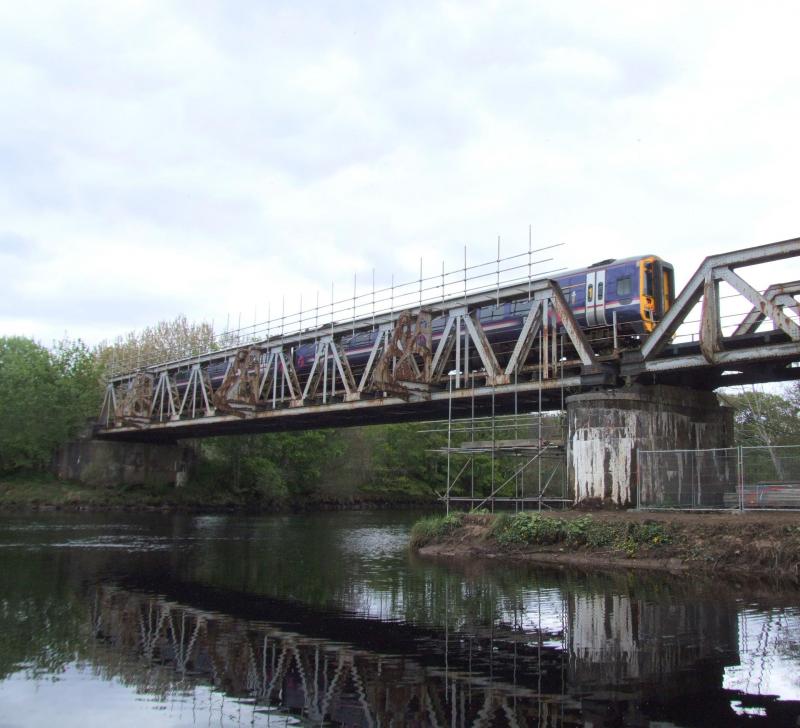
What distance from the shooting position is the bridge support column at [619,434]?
85.9 feet

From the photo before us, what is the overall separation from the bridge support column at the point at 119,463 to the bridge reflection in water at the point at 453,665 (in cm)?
5577

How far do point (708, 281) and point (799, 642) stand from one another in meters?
15.0

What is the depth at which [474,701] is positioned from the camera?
9227 mm

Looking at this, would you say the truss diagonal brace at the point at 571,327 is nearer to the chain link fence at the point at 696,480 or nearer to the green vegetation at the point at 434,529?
the chain link fence at the point at 696,480

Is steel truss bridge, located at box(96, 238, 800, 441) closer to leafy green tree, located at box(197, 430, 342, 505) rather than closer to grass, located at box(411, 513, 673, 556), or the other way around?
grass, located at box(411, 513, 673, 556)

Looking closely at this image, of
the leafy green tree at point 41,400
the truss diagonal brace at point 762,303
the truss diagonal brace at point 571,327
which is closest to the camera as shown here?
the truss diagonal brace at point 762,303

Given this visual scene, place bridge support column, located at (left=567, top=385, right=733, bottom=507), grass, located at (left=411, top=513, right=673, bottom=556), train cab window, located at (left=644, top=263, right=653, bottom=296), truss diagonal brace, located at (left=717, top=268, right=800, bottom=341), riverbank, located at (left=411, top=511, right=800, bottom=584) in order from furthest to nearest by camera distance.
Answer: train cab window, located at (left=644, top=263, right=653, bottom=296) → bridge support column, located at (left=567, top=385, right=733, bottom=507) → grass, located at (left=411, top=513, right=673, bottom=556) → truss diagonal brace, located at (left=717, top=268, right=800, bottom=341) → riverbank, located at (left=411, top=511, right=800, bottom=584)

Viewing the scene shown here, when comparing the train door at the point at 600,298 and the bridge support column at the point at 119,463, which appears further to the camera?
the bridge support column at the point at 119,463

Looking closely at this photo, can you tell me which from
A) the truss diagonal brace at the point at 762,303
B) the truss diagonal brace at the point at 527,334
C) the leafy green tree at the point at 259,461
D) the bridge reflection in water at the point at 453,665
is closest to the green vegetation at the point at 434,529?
the truss diagonal brace at the point at 527,334

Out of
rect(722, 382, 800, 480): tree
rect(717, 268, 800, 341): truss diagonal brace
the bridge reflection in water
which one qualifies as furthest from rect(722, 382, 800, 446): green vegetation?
the bridge reflection in water

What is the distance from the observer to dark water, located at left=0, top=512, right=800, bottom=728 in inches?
355

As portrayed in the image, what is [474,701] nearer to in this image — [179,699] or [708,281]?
Answer: [179,699]

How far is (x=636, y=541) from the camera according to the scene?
23.1 meters

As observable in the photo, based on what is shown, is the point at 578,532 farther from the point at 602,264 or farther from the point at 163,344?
the point at 163,344
